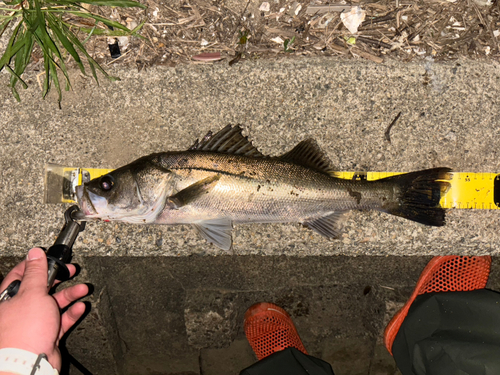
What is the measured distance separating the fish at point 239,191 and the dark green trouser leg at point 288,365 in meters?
1.61

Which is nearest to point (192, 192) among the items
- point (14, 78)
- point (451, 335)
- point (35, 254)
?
point (35, 254)

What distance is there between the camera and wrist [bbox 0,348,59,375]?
7.84ft

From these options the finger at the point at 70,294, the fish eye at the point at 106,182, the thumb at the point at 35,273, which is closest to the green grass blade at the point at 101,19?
the fish eye at the point at 106,182

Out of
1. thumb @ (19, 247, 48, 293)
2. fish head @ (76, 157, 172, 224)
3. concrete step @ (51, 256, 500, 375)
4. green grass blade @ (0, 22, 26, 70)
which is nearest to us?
thumb @ (19, 247, 48, 293)

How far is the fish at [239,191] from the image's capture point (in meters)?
2.64

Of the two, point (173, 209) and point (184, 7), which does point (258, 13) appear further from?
point (173, 209)

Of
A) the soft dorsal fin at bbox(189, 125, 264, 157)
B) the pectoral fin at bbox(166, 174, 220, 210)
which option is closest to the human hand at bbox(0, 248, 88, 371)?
the pectoral fin at bbox(166, 174, 220, 210)

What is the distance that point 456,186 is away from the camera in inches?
122

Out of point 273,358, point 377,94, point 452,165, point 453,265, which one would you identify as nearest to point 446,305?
point 453,265

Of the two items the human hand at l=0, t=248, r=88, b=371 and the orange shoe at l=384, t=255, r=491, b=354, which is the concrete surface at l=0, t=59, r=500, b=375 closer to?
the orange shoe at l=384, t=255, r=491, b=354

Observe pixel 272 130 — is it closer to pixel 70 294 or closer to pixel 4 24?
pixel 70 294

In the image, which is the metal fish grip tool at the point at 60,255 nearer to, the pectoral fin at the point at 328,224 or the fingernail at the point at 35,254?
the fingernail at the point at 35,254

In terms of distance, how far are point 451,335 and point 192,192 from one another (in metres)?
2.77

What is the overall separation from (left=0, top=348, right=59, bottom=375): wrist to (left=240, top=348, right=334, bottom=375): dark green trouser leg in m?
2.06
